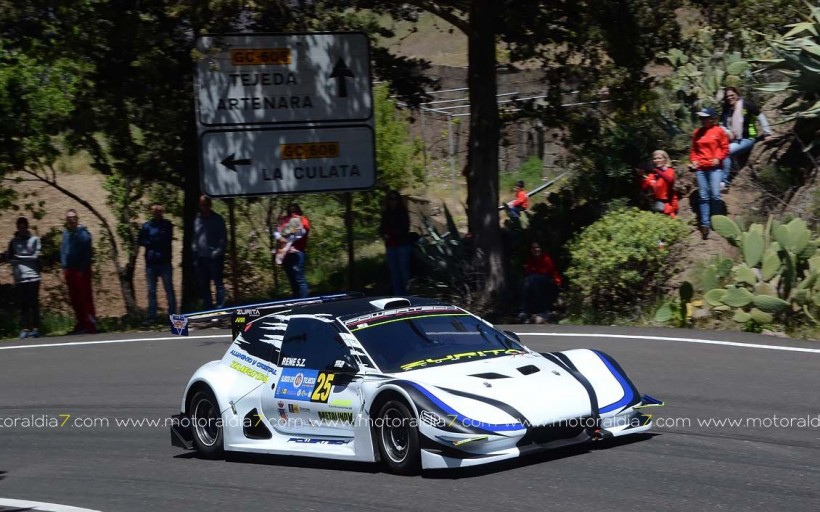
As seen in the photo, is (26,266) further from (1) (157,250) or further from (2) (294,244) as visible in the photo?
(2) (294,244)

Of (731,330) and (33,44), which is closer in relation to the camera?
(731,330)

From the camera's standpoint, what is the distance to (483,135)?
17.3 m

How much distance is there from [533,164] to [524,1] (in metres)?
10.9

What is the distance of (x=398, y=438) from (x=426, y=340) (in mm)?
1032

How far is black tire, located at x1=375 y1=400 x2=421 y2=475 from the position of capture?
25.9 ft

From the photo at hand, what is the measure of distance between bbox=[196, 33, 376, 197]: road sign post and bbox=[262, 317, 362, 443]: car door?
8.53 metres

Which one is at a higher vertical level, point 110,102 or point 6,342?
point 110,102

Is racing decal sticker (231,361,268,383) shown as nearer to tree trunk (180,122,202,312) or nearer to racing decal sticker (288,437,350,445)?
racing decal sticker (288,437,350,445)

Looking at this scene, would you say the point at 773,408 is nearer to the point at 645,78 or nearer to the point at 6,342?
the point at 645,78

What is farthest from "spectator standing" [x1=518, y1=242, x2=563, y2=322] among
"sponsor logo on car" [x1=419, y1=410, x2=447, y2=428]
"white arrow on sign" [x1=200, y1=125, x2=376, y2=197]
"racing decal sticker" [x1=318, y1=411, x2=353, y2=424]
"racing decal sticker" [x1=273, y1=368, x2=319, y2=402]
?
"sponsor logo on car" [x1=419, y1=410, x2=447, y2=428]

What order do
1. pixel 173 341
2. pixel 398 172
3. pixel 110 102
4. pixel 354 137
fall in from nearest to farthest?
pixel 173 341
pixel 354 137
pixel 110 102
pixel 398 172

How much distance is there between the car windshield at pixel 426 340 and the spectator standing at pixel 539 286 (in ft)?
21.1

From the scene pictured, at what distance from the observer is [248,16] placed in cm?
1702

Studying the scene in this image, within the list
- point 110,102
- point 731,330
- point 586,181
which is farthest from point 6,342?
point 731,330
